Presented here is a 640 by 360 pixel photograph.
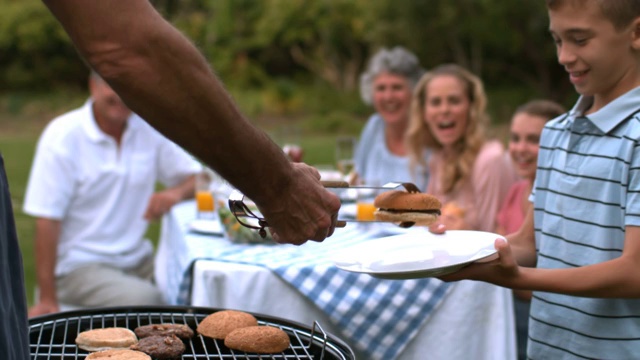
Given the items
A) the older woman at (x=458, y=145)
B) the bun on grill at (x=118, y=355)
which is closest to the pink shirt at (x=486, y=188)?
the older woman at (x=458, y=145)

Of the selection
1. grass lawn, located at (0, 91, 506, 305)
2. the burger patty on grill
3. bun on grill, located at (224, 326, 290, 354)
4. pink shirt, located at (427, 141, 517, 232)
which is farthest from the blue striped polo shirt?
grass lawn, located at (0, 91, 506, 305)

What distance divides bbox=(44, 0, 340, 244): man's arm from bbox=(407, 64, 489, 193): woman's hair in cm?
297

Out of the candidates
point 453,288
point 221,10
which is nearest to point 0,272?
point 453,288

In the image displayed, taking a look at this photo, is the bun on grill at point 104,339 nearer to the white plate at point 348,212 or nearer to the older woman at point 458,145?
the white plate at point 348,212

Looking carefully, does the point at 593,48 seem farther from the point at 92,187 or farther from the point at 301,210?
the point at 92,187

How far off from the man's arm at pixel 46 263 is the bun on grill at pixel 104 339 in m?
2.15

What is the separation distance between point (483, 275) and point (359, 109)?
1975 centimetres

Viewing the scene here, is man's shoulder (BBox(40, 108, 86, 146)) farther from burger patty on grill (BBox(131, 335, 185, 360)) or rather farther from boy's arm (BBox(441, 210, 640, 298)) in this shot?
boy's arm (BBox(441, 210, 640, 298))

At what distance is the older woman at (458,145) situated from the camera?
169 inches

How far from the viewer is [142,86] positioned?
131 cm

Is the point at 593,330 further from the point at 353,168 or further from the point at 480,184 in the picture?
the point at 353,168

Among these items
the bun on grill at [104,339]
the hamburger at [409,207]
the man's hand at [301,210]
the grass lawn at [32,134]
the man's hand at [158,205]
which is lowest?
the grass lawn at [32,134]

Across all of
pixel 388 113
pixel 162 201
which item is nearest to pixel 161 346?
pixel 162 201

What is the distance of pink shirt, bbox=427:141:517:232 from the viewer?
4281mm
